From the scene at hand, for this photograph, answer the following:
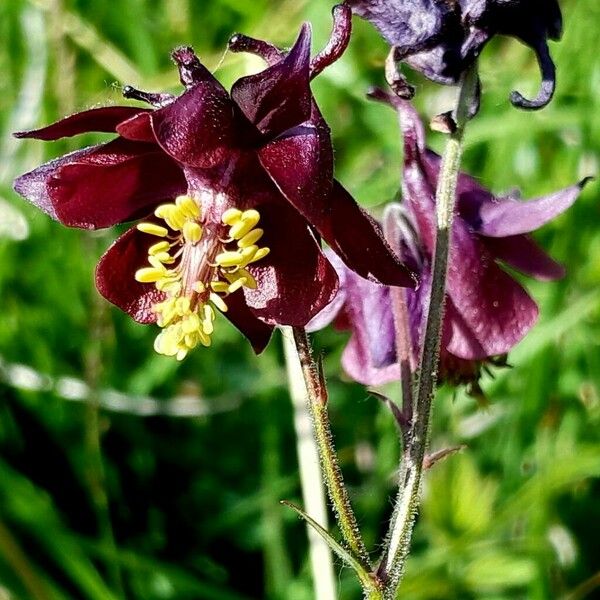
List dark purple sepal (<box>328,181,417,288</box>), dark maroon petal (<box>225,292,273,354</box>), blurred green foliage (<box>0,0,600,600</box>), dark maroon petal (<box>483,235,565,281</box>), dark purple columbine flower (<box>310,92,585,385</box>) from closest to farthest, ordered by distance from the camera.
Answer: dark purple sepal (<box>328,181,417,288</box>)
dark maroon petal (<box>225,292,273,354</box>)
dark purple columbine flower (<box>310,92,585,385</box>)
dark maroon petal (<box>483,235,565,281</box>)
blurred green foliage (<box>0,0,600,600</box>)

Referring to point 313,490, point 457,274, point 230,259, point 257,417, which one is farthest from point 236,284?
point 257,417

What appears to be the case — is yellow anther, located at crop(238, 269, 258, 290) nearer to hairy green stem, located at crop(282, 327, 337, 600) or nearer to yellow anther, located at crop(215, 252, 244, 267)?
yellow anther, located at crop(215, 252, 244, 267)

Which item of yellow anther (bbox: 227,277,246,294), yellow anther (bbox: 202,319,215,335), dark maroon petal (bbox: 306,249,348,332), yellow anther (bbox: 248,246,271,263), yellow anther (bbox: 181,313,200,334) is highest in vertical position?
yellow anther (bbox: 248,246,271,263)

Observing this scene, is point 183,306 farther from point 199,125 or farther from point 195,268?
point 199,125

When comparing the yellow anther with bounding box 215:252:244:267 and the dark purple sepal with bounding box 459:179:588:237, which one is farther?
the dark purple sepal with bounding box 459:179:588:237

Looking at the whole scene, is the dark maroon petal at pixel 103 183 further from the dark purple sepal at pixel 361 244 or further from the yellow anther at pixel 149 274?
the dark purple sepal at pixel 361 244

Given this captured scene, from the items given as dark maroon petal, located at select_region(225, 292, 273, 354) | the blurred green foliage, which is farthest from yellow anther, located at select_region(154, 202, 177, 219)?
the blurred green foliage

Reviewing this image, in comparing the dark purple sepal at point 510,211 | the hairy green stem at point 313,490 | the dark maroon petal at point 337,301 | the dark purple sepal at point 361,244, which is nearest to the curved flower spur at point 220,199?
the dark purple sepal at point 361,244

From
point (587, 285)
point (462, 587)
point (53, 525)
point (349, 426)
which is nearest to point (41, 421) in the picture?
point (53, 525)
